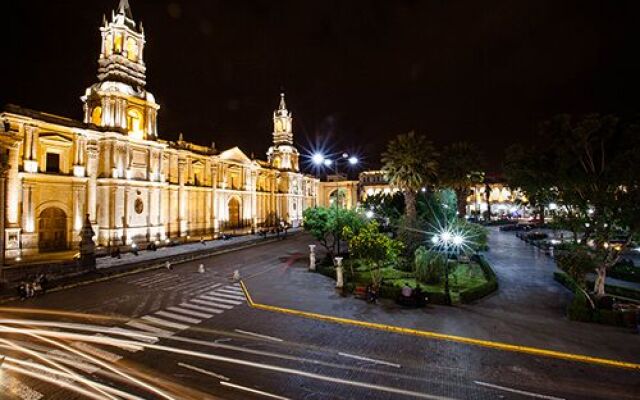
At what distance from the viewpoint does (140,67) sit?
4025 centimetres

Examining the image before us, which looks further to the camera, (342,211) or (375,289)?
(342,211)

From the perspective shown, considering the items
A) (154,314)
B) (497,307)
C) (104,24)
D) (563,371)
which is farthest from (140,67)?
(563,371)

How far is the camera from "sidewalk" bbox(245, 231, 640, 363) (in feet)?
45.9

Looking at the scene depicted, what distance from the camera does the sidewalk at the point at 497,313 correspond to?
551 inches

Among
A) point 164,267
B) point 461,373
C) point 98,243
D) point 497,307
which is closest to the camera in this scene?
point 461,373

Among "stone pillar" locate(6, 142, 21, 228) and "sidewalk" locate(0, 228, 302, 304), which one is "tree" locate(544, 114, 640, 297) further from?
"stone pillar" locate(6, 142, 21, 228)

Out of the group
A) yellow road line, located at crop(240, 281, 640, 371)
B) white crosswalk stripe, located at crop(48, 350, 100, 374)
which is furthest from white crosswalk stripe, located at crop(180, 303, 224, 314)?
white crosswalk stripe, located at crop(48, 350, 100, 374)

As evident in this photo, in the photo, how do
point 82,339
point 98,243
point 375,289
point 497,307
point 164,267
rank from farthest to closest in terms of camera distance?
point 98,243
point 164,267
point 375,289
point 497,307
point 82,339

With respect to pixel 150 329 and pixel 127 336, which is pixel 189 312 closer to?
pixel 150 329

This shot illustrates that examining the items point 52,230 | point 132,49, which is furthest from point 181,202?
point 132,49

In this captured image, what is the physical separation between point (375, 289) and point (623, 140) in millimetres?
17863

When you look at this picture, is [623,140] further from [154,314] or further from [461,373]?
[154,314]

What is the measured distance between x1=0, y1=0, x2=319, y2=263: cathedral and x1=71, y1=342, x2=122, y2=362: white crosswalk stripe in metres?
19.5

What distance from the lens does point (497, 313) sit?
1767cm
